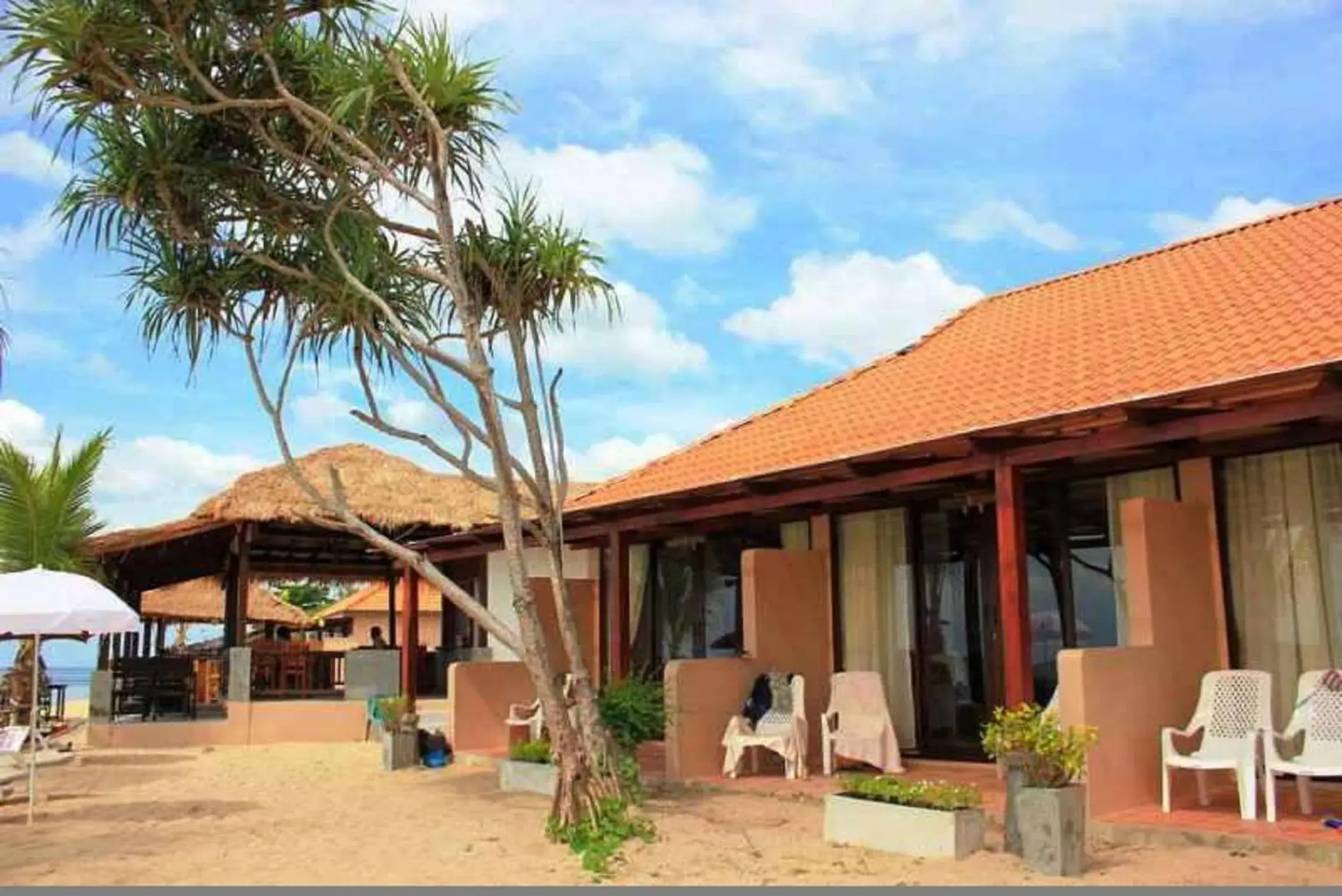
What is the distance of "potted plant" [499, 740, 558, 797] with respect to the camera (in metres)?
10.3

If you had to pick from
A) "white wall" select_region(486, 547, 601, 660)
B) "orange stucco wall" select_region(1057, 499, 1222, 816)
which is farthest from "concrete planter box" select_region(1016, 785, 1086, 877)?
"white wall" select_region(486, 547, 601, 660)

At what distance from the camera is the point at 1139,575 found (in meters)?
8.25

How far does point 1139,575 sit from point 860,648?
393cm

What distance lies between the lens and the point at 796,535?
12.8m

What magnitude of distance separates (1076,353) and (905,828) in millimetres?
5583

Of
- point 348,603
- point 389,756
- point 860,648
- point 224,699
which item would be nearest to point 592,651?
point 389,756

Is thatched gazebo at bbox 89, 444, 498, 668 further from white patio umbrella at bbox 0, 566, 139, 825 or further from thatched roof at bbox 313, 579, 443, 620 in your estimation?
white patio umbrella at bbox 0, 566, 139, 825

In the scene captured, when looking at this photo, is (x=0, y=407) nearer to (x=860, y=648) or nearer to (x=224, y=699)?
(x=860, y=648)

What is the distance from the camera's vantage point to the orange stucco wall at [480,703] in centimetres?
1356

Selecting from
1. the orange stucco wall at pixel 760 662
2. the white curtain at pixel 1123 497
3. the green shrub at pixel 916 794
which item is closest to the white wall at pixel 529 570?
the orange stucco wall at pixel 760 662

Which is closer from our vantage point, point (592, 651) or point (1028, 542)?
point (1028, 542)

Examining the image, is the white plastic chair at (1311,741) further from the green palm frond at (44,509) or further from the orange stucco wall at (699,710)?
the green palm frond at (44,509)

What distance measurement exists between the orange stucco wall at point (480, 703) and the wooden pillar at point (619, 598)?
1439mm

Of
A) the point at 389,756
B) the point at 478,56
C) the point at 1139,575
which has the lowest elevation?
the point at 389,756
